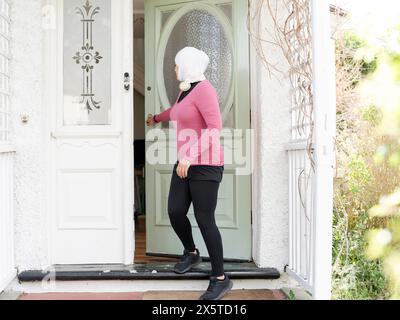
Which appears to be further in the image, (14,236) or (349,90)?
(349,90)

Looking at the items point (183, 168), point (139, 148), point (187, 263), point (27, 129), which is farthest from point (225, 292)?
point (139, 148)

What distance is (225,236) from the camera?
3.77 meters

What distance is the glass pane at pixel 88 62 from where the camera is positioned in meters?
3.68

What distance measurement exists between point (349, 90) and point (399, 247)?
170cm

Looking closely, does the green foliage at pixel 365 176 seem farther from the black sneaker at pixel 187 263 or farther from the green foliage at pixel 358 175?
the black sneaker at pixel 187 263

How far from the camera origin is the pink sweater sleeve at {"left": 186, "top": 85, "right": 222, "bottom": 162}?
295cm

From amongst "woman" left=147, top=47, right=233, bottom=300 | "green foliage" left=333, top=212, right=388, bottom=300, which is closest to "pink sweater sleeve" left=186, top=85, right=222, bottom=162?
"woman" left=147, top=47, right=233, bottom=300

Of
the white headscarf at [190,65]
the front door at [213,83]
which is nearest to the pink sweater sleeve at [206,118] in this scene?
the white headscarf at [190,65]

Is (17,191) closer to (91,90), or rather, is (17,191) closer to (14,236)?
(14,236)

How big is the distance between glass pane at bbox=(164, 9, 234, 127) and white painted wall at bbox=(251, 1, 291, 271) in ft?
1.27

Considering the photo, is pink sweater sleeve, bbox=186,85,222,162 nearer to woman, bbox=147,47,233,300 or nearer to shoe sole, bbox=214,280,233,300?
woman, bbox=147,47,233,300

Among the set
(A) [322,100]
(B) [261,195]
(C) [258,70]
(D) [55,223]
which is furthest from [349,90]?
(D) [55,223]

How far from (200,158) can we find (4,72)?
1594 mm
